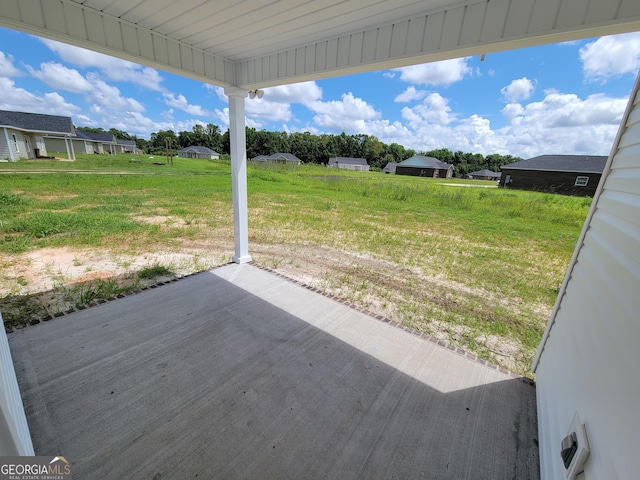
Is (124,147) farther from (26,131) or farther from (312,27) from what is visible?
(312,27)

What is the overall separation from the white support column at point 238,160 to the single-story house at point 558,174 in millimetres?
23412

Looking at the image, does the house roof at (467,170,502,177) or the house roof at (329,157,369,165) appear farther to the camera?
the house roof at (467,170,502,177)

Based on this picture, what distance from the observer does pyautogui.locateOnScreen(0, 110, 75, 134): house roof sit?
53.0 feet

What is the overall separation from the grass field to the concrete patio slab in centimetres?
55

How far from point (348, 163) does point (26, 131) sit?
3812cm

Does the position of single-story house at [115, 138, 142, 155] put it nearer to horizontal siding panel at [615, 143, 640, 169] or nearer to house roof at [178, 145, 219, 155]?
house roof at [178, 145, 219, 155]

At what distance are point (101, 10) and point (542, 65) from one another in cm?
344

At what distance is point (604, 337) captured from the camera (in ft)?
3.23

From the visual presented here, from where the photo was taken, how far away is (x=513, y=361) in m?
2.21

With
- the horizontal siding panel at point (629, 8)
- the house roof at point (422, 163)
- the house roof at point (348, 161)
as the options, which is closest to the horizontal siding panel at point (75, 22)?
the horizontal siding panel at point (629, 8)

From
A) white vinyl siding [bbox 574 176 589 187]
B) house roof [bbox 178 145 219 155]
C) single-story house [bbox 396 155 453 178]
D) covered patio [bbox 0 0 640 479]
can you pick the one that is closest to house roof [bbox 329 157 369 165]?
single-story house [bbox 396 155 453 178]

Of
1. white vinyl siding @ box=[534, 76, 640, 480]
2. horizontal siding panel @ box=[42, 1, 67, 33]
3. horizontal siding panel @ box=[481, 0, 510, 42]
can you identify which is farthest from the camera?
horizontal siding panel @ box=[42, 1, 67, 33]

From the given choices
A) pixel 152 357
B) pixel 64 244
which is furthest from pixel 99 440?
pixel 64 244

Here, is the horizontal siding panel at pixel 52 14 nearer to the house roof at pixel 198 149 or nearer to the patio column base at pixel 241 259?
the patio column base at pixel 241 259
